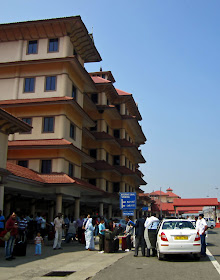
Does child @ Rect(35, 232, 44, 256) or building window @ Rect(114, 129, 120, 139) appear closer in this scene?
child @ Rect(35, 232, 44, 256)

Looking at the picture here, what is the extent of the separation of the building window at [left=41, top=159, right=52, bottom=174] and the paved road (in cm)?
1477

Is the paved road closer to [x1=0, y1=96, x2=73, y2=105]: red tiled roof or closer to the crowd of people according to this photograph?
the crowd of people

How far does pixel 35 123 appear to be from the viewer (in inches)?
1069

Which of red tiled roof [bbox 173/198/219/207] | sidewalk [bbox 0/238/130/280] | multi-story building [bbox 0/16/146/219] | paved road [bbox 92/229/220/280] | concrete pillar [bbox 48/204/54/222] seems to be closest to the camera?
paved road [bbox 92/229/220/280]

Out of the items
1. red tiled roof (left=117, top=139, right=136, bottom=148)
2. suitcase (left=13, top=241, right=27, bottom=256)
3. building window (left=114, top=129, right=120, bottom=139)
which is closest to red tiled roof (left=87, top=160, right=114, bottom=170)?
red tiled roof (left=117, top=139, right=136, bottom=148)

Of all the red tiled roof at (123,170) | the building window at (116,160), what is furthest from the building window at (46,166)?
the building window at (116,160)

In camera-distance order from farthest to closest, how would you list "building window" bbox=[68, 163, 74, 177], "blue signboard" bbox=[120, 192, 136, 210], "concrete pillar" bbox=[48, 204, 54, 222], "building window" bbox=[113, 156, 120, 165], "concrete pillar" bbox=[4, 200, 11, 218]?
1. "building window" bbox=[113, 156, 120, 165]
2. "concrete pillar" bbox=[48, 204, 54, 222]
3. "building window" bbox=[68, 163, 74, 177]
4. "concrete pillar" bbox=[4, 200, 11, 218]
5. "blue signboard" bbox=[120, 192, 136, 210]

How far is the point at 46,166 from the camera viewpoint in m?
26.4

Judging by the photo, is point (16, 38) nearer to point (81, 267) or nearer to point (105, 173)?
point (105, 173)

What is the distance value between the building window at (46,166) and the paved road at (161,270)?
14.8 meters

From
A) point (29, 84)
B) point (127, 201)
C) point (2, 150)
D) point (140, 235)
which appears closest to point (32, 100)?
point (29, 84)

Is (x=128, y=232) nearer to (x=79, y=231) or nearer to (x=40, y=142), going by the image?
(x=79, y=231)

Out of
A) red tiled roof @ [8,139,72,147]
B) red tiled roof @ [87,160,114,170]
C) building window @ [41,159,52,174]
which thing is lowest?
building window @ [41,159,52,174]

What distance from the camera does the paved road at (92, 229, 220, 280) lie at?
9.05 m
